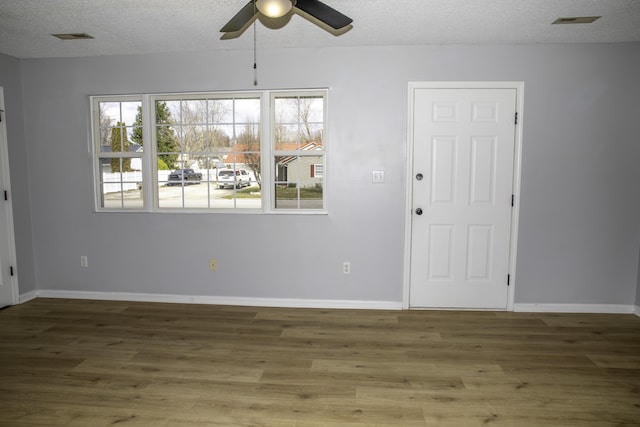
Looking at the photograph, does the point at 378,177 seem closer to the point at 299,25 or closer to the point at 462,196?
the point at 462,196

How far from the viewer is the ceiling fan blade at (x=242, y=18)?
2.04 m

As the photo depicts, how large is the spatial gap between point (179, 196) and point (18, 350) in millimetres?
1761

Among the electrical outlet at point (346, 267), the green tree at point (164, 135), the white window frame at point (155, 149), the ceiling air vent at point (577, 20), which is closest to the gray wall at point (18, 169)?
the white window frame at point (155, 149)

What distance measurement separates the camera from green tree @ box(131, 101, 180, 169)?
148 inches

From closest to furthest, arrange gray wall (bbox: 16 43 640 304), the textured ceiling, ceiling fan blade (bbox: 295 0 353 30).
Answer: ceiling fan blade (bbox: 295 0 353 30) < the textured ceiling < gray wall (bbox: 16 43 640 304)

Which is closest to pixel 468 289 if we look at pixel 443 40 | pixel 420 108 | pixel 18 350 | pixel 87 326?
pixel 420 108

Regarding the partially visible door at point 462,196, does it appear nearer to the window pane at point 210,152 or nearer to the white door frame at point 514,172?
the white door frame at point 514,172

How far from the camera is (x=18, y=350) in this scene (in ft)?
9.14

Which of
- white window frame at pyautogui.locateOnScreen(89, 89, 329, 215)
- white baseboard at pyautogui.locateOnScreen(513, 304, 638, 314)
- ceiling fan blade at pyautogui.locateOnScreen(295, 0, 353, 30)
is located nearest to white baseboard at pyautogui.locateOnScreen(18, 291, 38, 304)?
white window frame at pyautogui.locateOnScreen(89, 89, 329, 215)

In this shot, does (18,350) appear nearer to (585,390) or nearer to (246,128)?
(246,128)

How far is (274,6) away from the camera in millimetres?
1812

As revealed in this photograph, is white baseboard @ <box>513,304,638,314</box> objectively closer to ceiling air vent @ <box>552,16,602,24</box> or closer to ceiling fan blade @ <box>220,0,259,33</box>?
ceiling air vent @ <box>552,16,602,24</box>

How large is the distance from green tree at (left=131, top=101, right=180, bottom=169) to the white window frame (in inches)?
2.1

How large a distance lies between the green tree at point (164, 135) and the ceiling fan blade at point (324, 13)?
2.27 m
